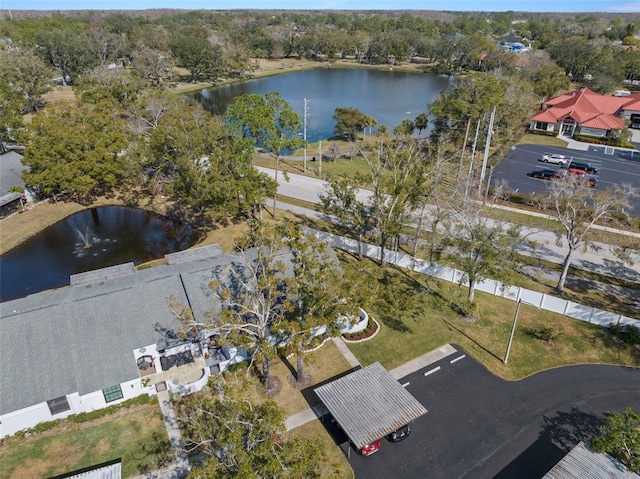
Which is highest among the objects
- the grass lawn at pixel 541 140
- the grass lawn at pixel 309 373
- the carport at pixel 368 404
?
the grass lawn at pixel 541 140

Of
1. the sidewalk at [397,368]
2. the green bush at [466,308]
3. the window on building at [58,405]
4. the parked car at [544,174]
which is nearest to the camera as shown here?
the window on building at [58,405]

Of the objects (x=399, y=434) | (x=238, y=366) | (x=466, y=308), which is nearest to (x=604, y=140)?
(x=466, y=308)

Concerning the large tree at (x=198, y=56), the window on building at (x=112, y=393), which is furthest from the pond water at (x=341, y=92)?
the window on building at (x=112, y=393)

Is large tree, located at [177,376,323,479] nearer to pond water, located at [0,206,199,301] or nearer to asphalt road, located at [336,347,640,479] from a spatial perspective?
asphalt road, located at [336,347,640,479]

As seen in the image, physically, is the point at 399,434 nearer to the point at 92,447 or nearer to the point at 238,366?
the point at 238,366

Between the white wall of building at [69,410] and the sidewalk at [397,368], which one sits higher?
the white wall of building at [69,410]

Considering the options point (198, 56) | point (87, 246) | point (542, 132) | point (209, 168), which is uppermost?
point (198, 56)

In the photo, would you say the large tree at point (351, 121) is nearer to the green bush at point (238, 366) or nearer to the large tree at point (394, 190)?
the large tree at point (394, 190)

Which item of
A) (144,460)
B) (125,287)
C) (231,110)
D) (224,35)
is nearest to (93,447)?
(144,460)
